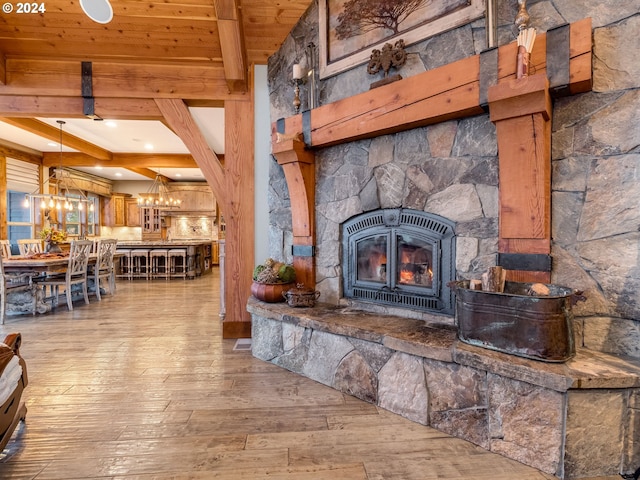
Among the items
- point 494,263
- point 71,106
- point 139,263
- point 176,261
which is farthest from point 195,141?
point 139,263

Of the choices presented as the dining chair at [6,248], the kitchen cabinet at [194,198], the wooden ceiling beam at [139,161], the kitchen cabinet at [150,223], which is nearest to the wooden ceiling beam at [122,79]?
the dining chair at [6,248]

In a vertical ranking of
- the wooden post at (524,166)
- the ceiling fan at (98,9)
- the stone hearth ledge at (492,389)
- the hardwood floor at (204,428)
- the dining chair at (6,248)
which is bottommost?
the hardwood floor at (204,428)

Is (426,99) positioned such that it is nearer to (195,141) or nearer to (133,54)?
(195,141)

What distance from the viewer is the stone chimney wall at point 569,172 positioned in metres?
1.68

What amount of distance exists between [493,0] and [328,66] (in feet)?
4.13

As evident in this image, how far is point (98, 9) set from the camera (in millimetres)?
2732

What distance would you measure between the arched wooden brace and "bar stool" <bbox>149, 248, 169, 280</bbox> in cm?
543

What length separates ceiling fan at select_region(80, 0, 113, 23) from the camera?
8.68ft

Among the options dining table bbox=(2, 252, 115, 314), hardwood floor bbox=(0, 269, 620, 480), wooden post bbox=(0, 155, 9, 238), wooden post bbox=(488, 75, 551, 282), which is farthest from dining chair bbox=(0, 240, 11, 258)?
wooden post bbox=(488, 75, 551, 282)

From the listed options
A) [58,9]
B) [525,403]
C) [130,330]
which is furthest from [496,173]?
[58,9]

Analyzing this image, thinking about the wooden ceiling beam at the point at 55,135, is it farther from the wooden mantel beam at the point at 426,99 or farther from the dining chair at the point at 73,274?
the wooden mantel beam at the point at 426,99

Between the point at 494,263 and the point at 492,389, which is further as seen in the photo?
the point at 494,263

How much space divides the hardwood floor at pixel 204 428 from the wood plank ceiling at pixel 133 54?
8.21ft

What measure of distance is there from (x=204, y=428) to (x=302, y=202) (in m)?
1.80
